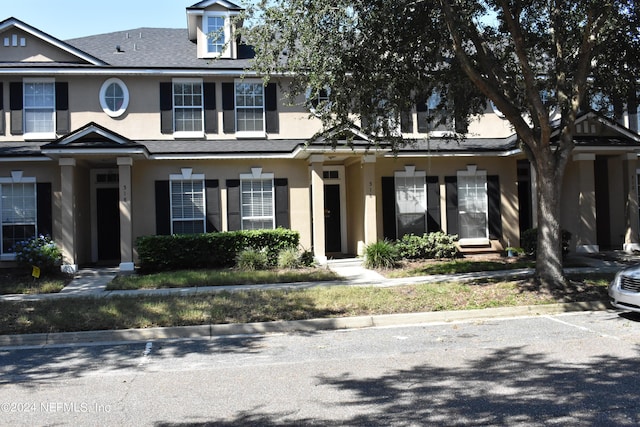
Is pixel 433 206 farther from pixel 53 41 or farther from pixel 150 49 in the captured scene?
pixel 53 41

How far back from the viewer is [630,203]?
56.3ft

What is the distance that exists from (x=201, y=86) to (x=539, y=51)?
384 inches

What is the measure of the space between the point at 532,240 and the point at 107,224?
13186 millimetres

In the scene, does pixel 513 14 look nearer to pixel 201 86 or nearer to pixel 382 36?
pixel 382 36

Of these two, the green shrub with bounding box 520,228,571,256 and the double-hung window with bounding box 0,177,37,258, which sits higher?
the double-hung window with bounding box 0,177,37,258

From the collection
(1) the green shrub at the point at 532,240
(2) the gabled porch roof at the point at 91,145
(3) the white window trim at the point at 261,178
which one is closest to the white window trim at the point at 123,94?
(2) the gabled porch roof at the point at 91,145

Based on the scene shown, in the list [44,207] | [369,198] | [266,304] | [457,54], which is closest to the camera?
[266,304]

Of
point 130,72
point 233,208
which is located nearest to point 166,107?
point 130,72

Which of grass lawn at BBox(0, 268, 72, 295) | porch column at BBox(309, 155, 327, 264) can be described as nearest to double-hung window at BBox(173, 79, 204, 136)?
porch column at BBox(309, 155, 327, 264)

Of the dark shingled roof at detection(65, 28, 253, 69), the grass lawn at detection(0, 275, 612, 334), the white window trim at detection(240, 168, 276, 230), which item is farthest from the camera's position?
the dark shingled roof at detection(65, 28, 253, 69)

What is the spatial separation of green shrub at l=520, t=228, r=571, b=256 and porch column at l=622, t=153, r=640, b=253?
2287 mm

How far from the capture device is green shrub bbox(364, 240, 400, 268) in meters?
14.6

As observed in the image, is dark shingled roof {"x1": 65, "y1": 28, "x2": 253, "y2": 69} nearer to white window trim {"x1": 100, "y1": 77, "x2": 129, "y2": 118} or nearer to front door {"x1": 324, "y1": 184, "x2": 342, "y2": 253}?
white window trim {"x1": 100, "y1": 77, "x2": 129, "y2": 118}

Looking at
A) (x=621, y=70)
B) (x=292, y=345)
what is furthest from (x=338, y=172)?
(x=292, y=345)
